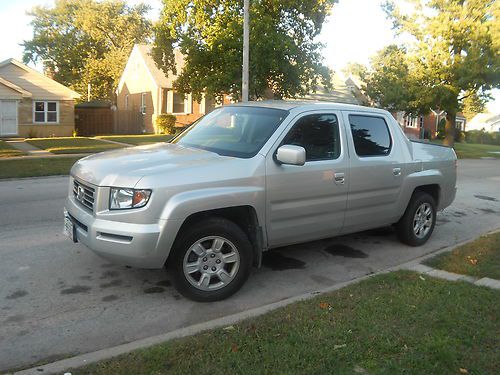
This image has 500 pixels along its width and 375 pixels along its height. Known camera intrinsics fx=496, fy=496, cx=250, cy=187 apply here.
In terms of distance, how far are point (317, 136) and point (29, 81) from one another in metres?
28.3

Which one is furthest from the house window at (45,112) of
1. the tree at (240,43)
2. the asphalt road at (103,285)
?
the asphalt road at (103,285)

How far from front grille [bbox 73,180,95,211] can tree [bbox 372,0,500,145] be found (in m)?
23.4

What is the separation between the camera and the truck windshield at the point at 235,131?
498cm

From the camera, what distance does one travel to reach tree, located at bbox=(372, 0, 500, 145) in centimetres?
2398

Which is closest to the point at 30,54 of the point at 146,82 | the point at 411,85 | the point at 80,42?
the point at 80,42

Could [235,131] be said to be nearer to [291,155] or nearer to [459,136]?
[291,155]

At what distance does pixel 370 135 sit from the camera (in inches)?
233

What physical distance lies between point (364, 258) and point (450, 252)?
1052 mm

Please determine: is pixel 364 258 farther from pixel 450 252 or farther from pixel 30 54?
pixel 30 54

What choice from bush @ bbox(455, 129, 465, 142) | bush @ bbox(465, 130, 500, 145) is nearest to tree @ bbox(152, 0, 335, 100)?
bush @ bbox(455, 129, 465, 142)

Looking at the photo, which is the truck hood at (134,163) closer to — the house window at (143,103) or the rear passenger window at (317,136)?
the rear passenger window at (317,136)

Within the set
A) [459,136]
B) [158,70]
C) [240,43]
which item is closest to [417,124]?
[459,136]

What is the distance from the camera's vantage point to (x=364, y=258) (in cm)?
613

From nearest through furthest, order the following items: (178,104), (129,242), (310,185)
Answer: (129,242), (310,185), (178,104)
